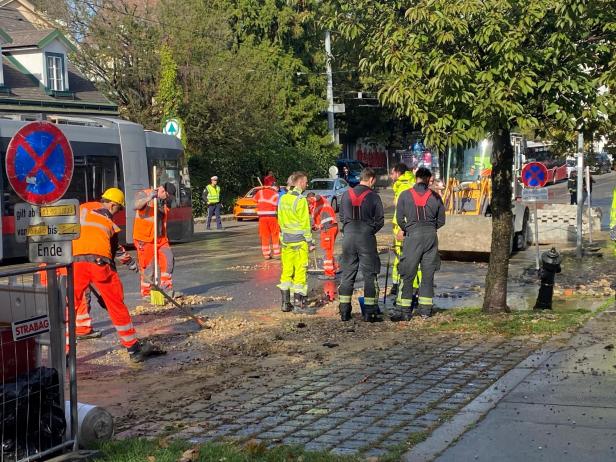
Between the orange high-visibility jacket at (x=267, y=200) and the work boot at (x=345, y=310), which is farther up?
the orange high-visibility jacket at (x=267, y=200)

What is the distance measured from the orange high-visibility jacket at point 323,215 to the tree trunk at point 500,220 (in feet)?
15.8

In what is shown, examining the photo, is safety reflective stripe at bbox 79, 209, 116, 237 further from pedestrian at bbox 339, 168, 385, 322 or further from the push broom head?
the push broom head

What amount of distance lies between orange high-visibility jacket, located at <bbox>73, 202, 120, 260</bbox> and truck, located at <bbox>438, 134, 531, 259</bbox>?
9.92m

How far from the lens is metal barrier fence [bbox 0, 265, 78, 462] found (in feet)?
18.2

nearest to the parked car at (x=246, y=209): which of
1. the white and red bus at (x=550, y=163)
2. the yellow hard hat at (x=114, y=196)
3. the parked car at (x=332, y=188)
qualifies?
the parked car at (x=332, y=188)

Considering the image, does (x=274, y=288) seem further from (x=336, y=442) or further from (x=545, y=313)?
(x=336, y=442)

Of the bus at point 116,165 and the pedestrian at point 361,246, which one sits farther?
the bus at point 116,165

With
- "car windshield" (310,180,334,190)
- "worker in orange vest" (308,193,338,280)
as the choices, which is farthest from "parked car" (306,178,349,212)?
"worker in orange vest" (308,193,338,280)

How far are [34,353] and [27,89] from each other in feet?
102

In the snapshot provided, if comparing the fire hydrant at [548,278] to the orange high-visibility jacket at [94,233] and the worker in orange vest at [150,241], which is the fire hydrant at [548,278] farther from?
the orange high-visibility jacket at [94,233]

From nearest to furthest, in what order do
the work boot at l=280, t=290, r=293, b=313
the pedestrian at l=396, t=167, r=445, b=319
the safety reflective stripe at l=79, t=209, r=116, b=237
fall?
the safety reflective stripe at l=79, t=209, r=116, b=237 < the pedestrian at l=396, t=167, r=445, b=319 < the work boot at l=280, t=290, r=293, b=313

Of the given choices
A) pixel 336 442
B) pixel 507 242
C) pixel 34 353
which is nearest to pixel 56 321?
pixel 34 353

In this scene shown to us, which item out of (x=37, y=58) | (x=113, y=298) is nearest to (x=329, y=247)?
(x=113, y=298)

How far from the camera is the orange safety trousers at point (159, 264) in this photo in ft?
44.3
